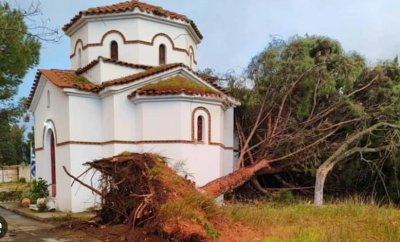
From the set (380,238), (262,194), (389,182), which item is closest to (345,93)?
(389,182)

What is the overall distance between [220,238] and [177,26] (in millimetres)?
13003

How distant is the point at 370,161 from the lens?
53.8 feet

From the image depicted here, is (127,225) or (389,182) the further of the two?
(389,182)

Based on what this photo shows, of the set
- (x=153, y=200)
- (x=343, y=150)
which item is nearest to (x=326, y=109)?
(x=343, y=150)

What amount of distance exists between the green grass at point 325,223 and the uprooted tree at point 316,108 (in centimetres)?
483

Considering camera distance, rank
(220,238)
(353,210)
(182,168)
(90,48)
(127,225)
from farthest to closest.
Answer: (90,48) < (182,168) < (353,210) < (127,225) < (220,238)

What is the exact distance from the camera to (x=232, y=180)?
1564 cm

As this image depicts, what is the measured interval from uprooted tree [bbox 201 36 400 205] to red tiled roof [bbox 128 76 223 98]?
9.25 ft

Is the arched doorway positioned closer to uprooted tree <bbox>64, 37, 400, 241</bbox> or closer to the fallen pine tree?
the fallen pine tree

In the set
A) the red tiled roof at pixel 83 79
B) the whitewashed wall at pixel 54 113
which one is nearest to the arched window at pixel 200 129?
the red tiled roof at pixel 83 79

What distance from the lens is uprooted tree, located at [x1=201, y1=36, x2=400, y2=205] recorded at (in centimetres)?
1650

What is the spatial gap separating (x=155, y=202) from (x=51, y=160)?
10.9 metres

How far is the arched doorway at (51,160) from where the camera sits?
18141mm

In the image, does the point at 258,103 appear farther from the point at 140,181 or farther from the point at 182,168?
the point at 140,181
